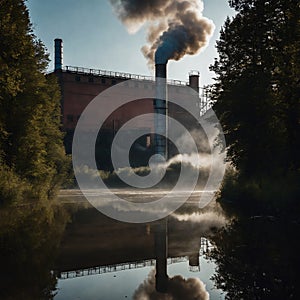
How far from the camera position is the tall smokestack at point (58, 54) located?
48.5 metres

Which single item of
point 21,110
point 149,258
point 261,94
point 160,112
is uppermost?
point 160,112

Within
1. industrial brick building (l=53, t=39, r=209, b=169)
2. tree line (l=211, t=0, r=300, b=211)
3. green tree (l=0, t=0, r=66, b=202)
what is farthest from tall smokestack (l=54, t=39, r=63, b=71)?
tree line (l=211, t=0, r=300, b=211)

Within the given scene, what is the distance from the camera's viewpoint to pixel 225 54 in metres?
20.0

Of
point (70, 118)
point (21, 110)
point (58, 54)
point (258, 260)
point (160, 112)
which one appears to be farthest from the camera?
point (58, 54)

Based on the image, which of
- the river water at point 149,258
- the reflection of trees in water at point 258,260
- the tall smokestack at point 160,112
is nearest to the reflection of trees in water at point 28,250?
the river water at point 149,258

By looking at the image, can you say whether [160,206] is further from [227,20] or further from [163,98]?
[163,98]

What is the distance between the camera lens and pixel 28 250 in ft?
32.6

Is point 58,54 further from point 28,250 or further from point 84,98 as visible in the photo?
point 28,250

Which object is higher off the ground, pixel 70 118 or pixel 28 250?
pixel 70 118

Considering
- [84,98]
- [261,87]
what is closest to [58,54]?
[84,98]

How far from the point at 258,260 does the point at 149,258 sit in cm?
224

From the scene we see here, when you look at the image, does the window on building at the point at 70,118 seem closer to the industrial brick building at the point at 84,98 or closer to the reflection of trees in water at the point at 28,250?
the industrial brick building at the point at 84,98

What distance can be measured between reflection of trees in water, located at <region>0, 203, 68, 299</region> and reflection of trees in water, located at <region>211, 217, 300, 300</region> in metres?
3.03

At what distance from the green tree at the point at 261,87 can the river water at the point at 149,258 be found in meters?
2.94
